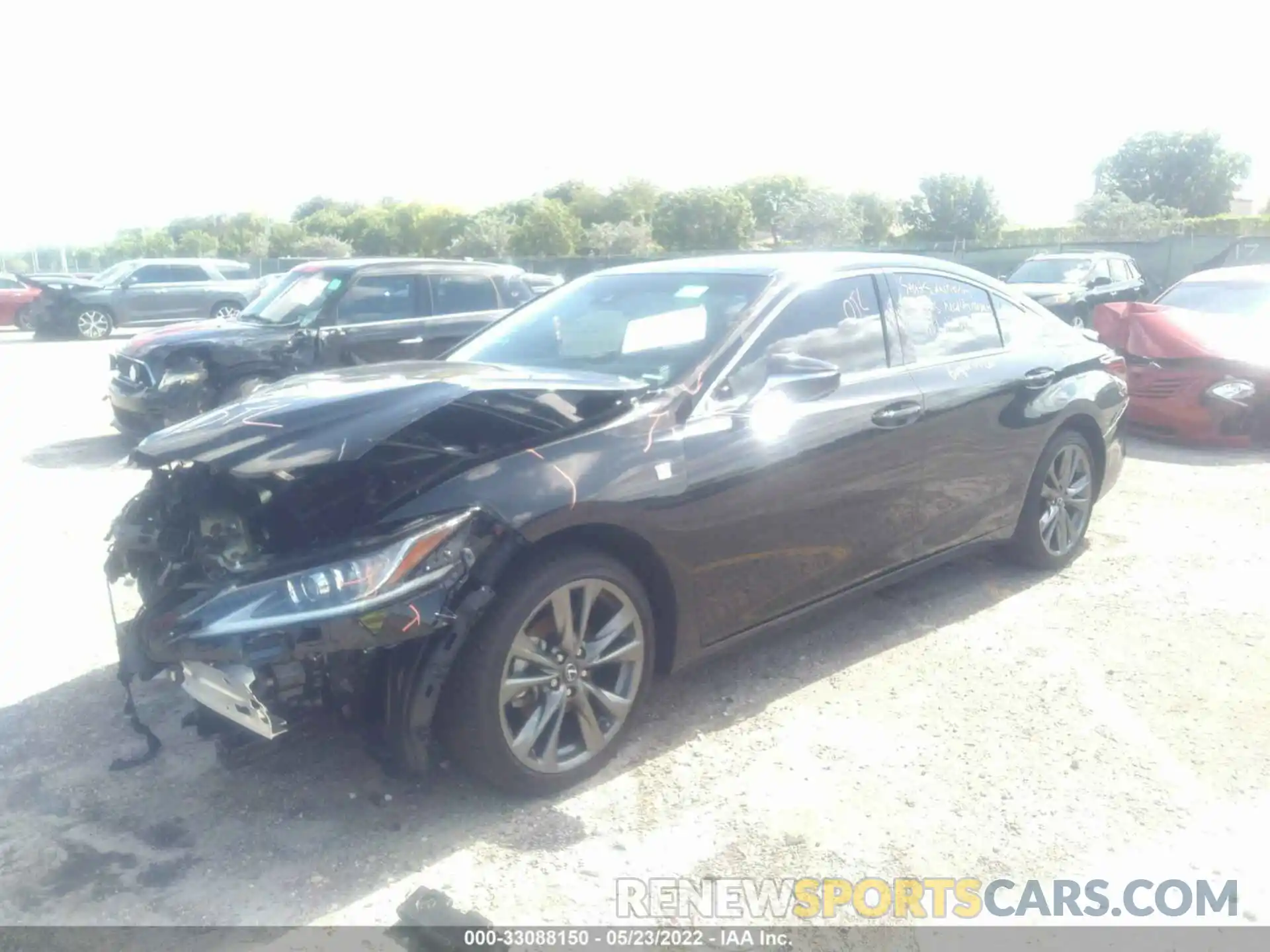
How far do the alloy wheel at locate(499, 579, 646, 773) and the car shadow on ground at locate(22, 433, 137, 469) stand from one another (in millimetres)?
6336

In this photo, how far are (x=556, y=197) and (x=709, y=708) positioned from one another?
67.7 meters

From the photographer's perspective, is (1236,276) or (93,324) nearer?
(1236,276)

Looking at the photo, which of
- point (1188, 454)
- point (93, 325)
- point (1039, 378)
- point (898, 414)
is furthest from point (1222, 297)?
point (93, 325)

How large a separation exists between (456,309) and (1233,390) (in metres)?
6.68

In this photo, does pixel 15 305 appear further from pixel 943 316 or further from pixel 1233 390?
pixel 943 316

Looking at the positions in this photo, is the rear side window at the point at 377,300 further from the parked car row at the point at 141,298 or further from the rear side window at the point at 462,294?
the parked car row at the point at 141,298

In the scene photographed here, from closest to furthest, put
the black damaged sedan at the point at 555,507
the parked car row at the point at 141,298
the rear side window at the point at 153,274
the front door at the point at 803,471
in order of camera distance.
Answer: the black damaged sedan at the point at 555,507 → the front door at the point at 803,471 → the parked car row at the point at 141,298 → the rear side window at the point at 153,274

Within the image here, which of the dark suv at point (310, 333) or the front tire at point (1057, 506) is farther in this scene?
the dark suv at point (310, 333)

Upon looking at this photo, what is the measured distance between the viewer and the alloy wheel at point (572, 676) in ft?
10.7

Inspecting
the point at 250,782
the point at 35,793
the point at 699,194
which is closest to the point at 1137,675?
the point at 250,782

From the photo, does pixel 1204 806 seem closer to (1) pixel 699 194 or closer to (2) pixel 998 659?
(2) pixel 998 659

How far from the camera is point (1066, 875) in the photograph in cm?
303

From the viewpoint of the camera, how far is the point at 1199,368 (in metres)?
8.77

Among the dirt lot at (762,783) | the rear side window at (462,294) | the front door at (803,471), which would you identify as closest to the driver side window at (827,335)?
the front door at (803,471)
